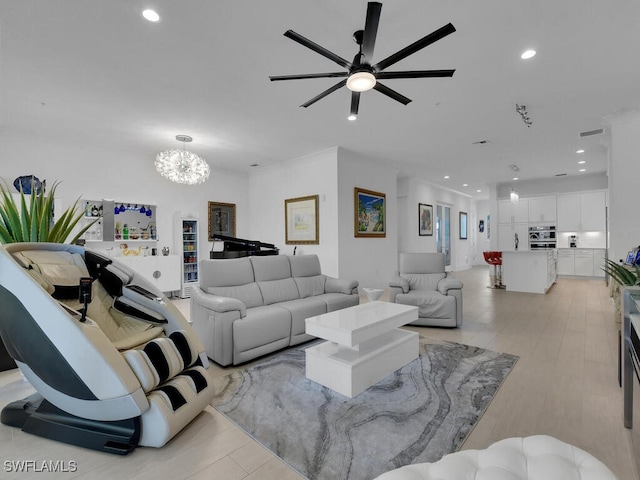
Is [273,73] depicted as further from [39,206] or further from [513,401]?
[513,401]

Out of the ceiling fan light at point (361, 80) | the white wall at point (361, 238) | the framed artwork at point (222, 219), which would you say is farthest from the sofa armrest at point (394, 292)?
the framed artwork at point (222, 219)

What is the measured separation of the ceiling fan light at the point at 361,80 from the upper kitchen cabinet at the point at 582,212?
842 centimetres

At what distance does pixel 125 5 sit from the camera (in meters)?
2.14

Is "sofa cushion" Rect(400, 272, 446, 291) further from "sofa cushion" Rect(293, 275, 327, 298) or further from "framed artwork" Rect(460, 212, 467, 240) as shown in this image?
"framed artwork" Rect(460, 212, 467, 240)

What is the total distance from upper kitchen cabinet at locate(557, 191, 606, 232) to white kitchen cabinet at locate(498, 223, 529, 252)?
82cm

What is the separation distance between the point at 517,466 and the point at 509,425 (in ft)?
3.67

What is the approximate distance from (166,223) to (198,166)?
198cm

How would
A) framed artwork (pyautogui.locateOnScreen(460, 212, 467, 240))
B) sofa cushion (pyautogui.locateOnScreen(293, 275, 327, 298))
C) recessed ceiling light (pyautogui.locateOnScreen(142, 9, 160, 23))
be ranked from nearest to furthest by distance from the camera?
1. recessed ceiling light (pyautogui.locateOnScreen(142, 9, 160, 23))
2. sofa cushion (pyautogui.locateOnScreen(293, 275, 327, 298))
3. framed artwork (pyautogui.locateOnScreen(460, 212, 467, 240))

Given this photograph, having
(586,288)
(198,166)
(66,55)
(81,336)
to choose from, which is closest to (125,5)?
(66,55)

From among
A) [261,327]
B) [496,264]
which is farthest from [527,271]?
[261,327]

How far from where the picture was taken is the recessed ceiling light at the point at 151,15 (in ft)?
7.18

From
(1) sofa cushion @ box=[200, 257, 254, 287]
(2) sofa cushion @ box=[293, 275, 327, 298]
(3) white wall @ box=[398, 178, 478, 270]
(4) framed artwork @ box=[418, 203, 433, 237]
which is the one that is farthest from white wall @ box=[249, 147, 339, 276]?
(4) framed artwork @ box=[418, 203, 433, 237]

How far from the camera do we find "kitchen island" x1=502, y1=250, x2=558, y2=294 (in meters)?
6.18

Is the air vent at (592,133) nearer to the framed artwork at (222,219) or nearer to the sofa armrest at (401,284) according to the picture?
the sofa armrest at (401,284)
